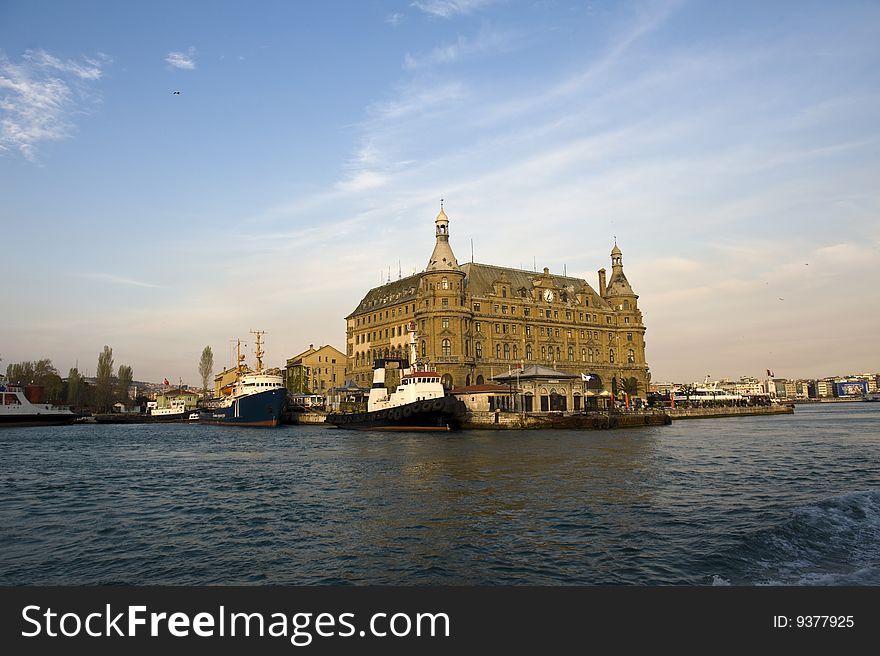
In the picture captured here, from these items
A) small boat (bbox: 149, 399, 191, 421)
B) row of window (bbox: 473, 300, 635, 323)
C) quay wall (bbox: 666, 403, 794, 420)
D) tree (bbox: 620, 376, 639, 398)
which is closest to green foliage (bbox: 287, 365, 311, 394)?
small boat (bbox: 149, 399, 191, 421)

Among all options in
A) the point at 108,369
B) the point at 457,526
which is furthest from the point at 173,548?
the point at 108,369

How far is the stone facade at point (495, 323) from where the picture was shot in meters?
89.6

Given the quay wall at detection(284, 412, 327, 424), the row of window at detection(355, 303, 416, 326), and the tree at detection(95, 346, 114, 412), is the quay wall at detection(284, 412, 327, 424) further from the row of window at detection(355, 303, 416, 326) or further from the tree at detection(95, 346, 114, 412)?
the tree at detection(95, 346, 114, 412)

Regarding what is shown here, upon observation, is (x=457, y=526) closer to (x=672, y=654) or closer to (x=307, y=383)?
(x=672, y=654)

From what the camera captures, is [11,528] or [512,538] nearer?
[512,538]

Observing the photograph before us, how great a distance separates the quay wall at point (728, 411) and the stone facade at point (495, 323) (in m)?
14.8

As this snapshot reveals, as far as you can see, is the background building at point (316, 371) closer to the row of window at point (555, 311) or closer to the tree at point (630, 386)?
the row of window at point (555, 311)

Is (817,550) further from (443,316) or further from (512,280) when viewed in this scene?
(512,280)

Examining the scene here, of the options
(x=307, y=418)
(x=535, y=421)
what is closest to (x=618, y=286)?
(x=535, y=421)

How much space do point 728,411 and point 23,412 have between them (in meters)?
108

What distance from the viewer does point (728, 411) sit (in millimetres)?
100062

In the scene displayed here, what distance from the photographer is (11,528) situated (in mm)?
18641

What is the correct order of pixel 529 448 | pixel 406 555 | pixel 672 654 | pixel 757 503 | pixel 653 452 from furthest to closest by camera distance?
pixel 529 448 → pixel 653 452 → pixel 757 503 → pixel 406 555 → pixel 672 654

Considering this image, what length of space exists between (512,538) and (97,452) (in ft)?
133
